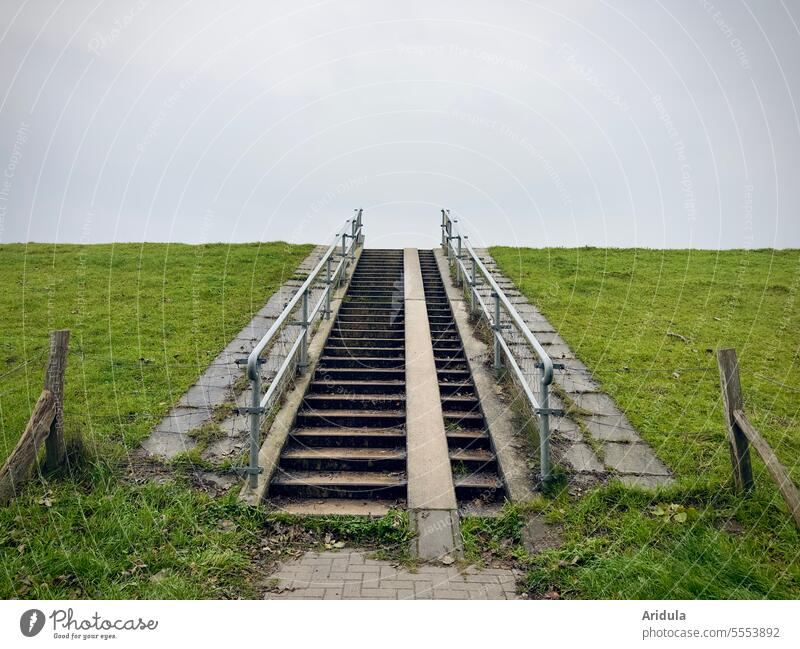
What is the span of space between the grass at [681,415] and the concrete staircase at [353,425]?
64.2 inches

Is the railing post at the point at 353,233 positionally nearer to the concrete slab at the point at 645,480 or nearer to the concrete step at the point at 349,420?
the concrete step at the point at 349,420

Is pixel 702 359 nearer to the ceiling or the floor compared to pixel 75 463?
nearer to the ceiling

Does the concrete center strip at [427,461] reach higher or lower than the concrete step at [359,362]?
lower

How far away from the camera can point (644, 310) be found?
1017cm

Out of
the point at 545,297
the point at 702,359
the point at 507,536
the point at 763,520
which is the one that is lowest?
the point at 507,536

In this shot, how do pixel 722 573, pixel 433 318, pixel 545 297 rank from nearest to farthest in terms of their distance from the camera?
pixel 722 573 < pixel 433 318 < pixel 545 297

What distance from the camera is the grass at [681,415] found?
3.28 meters

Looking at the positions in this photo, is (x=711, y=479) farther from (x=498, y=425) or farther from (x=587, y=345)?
(x=587, y=345)

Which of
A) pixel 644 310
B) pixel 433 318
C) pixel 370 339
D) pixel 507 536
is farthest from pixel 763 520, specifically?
pixel 644 310

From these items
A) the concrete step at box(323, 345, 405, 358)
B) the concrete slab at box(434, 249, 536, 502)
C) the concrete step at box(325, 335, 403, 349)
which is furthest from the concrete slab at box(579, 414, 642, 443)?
the concrete step at box(325, 335, 403, 349)

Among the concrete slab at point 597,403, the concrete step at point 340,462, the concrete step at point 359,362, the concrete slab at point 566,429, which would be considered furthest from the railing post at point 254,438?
the concrete slab at point 597,403

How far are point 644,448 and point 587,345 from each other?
10.2ft

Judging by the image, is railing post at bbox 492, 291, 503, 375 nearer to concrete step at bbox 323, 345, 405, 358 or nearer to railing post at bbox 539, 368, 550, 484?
concrete step at bbox 323, 345, 405, 358

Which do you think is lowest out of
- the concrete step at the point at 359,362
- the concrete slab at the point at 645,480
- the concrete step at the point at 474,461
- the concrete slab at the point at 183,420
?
the concrete step at the point at 474,461
